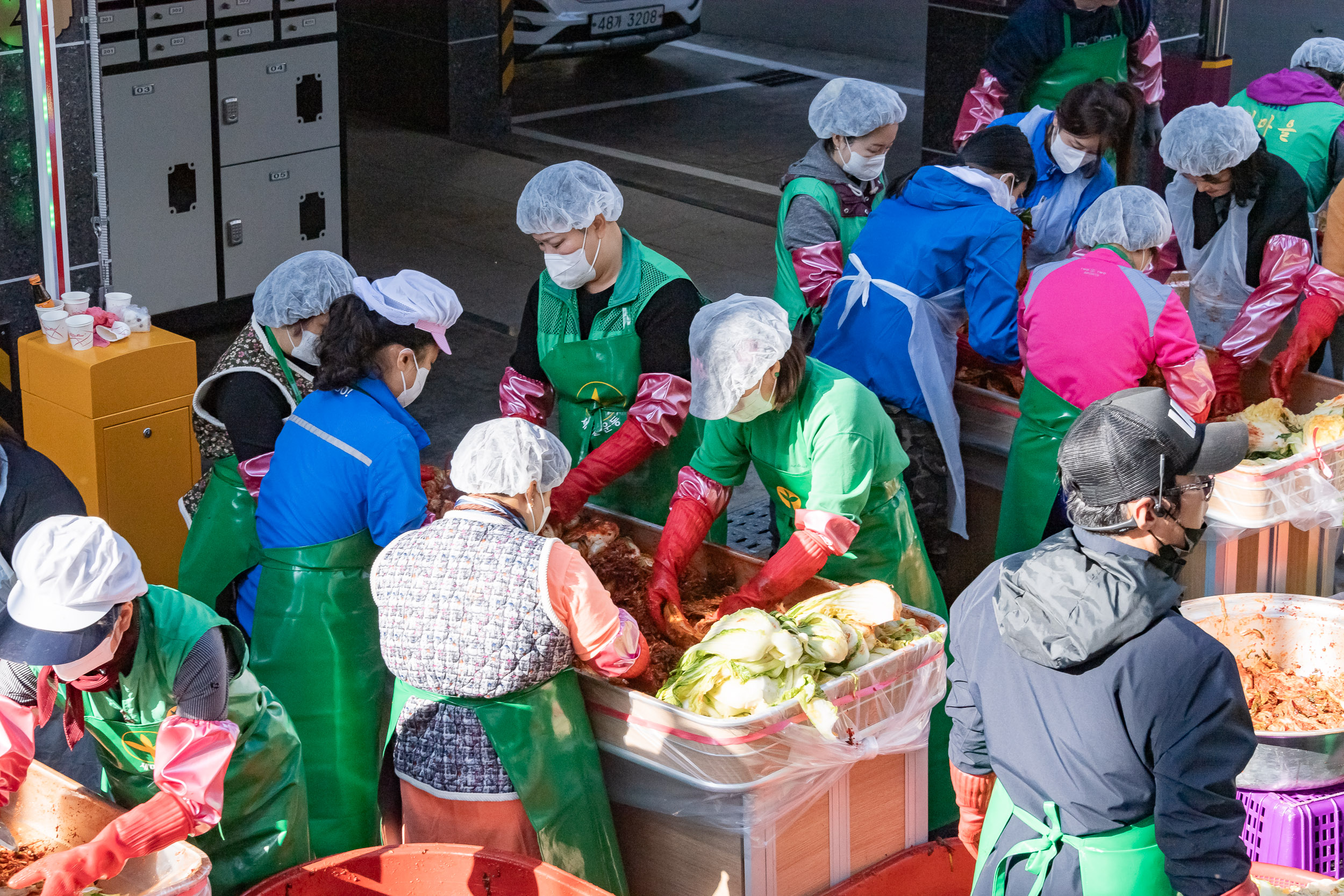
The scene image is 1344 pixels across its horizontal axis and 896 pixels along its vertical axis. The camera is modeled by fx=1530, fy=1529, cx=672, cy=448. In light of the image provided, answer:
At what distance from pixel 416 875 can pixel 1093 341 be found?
8.69ft

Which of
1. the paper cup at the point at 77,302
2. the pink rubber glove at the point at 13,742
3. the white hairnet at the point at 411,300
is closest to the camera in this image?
the pink rubber glove at the point at 13,742

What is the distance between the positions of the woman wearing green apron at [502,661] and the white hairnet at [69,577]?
0.66m

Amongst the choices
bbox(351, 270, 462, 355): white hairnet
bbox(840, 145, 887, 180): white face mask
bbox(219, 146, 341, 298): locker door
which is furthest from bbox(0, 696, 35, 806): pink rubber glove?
bbox(219, 146, 341, 298): locker door

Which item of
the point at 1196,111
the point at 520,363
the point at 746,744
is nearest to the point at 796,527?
the point at 746,744

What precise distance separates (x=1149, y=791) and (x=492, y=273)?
7527 millimetres

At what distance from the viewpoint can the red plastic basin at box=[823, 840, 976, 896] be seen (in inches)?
155

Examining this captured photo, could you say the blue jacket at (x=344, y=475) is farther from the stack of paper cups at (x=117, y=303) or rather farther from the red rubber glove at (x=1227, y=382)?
the red rubber glove at (x=1227, y=382)

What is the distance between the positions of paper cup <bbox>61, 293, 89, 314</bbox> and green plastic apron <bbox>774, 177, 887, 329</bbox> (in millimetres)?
2733

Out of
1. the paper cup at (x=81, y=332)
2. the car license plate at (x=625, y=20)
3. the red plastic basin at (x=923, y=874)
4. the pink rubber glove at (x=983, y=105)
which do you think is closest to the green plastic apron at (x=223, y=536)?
the paper cup at (x=81, y=332)

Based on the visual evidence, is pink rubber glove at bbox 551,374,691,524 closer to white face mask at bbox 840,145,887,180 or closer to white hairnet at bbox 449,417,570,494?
white hairnet at bbox 449,417,570,494

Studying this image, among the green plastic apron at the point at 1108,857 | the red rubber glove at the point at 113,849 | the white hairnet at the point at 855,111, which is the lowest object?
the red rubber glove at the point at 113,849

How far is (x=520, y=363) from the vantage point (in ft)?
16.4

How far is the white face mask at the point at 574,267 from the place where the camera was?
4.75 metres

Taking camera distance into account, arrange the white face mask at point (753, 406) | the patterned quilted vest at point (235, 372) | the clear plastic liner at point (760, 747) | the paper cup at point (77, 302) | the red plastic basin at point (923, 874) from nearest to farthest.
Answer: the clear plastic liner at point (760, 747) → the red plastic basin at point (923, 874) → the white face mask at point (753, 406) → the patterned quilted vest at point (235, 372) → the paper cup at point (77, 302)
